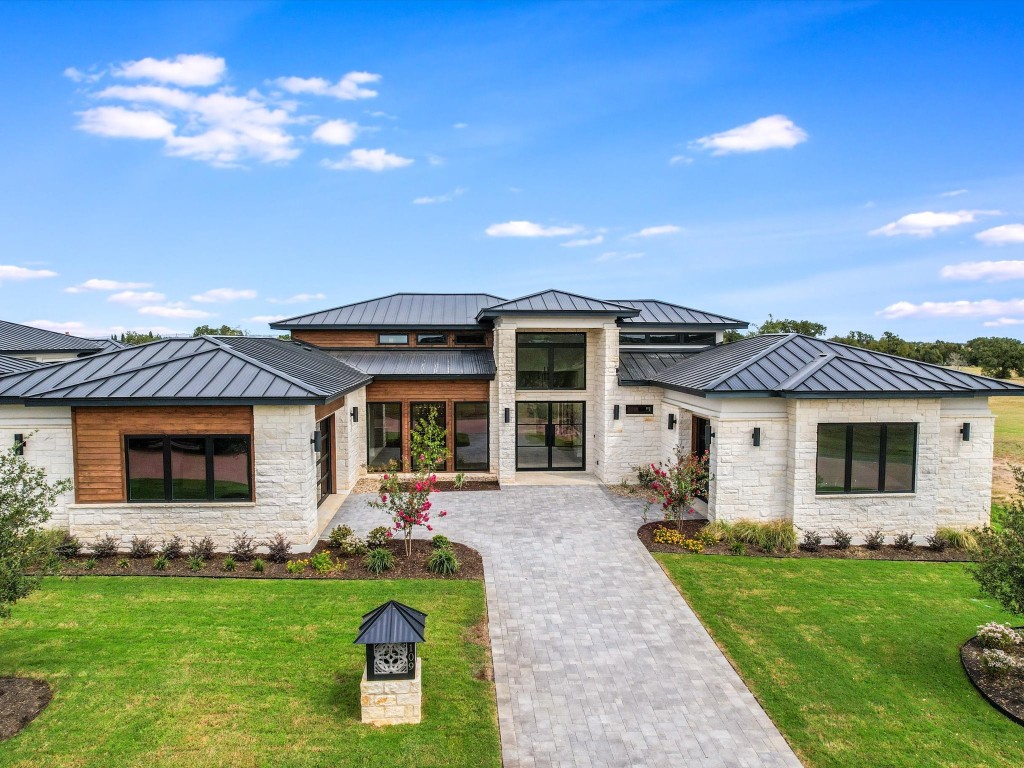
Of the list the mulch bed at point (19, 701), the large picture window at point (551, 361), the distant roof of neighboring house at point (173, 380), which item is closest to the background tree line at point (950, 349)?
the large picture window at point (551, 361)

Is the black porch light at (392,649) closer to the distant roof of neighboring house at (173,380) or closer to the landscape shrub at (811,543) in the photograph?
the distant roof of neighboring house at (173,380)

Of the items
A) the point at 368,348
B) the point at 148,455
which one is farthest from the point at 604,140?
the point at 148,455

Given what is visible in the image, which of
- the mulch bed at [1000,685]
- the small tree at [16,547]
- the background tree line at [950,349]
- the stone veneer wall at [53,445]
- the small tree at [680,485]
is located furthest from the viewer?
the background tree line at [950,349]

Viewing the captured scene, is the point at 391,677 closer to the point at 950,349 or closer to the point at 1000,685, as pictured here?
the point at 1000,685

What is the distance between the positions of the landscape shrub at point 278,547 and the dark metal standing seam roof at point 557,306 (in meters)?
9.29

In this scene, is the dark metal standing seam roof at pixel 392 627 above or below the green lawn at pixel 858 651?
above

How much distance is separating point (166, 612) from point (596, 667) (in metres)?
7.24

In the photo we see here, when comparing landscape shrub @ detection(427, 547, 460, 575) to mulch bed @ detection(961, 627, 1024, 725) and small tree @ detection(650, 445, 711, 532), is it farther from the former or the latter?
mulch bed @ detection(961, 627, 1024, 725)

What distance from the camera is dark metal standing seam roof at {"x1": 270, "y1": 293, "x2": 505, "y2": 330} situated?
20.4 meters

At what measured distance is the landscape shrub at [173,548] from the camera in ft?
37.3

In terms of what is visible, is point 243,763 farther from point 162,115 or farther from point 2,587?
point 162,115

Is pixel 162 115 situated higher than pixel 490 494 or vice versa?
pixel 162 115

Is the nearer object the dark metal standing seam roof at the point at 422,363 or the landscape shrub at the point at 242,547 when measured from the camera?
the landscape shrub at the point at 242,547

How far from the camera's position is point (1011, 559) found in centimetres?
729
